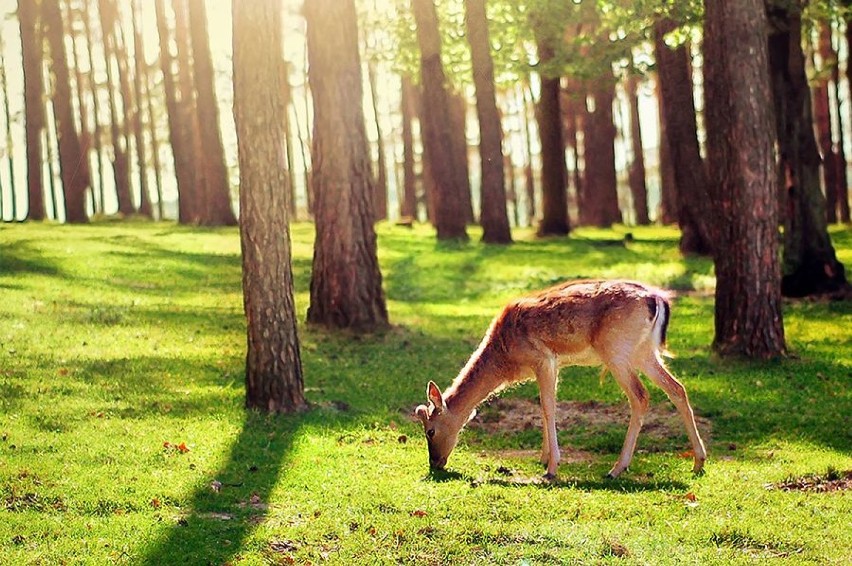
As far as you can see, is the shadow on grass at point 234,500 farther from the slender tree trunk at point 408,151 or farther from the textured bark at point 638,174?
the slender tree trunk at point 408,151

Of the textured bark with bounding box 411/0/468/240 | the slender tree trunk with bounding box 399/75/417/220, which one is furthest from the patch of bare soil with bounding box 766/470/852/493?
the slender tree trunk with bounding box 399/75/417/220

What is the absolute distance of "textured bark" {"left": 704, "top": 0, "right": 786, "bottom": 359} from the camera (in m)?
Result: 17.9

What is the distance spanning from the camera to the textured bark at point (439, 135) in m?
38.3

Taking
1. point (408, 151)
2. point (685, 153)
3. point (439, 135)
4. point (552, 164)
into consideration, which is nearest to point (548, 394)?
point (685, 153)

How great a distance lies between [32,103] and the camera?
154ft

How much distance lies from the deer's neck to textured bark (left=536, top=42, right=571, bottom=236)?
28.5m

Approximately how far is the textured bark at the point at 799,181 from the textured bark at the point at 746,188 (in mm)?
6300

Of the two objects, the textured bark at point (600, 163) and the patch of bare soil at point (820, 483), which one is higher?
the textured bark at point (600, 163)

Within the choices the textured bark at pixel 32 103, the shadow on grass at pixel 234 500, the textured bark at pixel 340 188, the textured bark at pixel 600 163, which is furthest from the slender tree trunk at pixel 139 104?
the shadow on grass at pixel 234 500

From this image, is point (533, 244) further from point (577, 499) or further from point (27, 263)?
point (577, 499)

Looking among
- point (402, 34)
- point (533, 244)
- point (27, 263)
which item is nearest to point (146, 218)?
point (402, 34)

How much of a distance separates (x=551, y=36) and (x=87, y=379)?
916 inches

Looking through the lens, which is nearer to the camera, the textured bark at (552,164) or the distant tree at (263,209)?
the distant tree at (263,209)

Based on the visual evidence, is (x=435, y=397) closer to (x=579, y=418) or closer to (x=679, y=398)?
(x=679, y=398)
